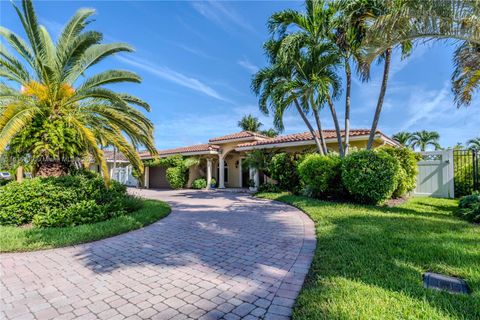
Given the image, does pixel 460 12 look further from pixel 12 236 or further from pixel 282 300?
pixel 12 236

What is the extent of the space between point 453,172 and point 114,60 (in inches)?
701

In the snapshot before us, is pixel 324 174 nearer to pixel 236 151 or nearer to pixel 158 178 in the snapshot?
pixel 236 151

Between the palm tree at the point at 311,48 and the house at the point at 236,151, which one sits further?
the house at the point at 236,151

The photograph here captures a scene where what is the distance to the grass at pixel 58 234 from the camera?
5.64 meters

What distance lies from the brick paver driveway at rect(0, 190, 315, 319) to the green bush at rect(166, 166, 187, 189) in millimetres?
15643

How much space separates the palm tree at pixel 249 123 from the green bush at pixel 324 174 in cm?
3014

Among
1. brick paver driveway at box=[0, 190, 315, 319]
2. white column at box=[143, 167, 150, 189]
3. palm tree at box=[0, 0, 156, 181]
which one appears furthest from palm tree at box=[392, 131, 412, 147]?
palm tree at box=[0, 0, 156, 181]

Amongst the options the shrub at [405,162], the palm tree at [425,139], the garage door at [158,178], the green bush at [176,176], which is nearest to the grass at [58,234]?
the shrub at [405,162]

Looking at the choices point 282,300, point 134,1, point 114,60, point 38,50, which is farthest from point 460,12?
point 38,50

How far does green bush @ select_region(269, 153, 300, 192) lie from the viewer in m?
14.8

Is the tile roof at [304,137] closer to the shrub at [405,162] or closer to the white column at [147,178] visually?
the shrub at [405,162]

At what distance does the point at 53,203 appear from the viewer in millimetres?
7586

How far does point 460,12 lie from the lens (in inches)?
255

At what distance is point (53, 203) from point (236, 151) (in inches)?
620
